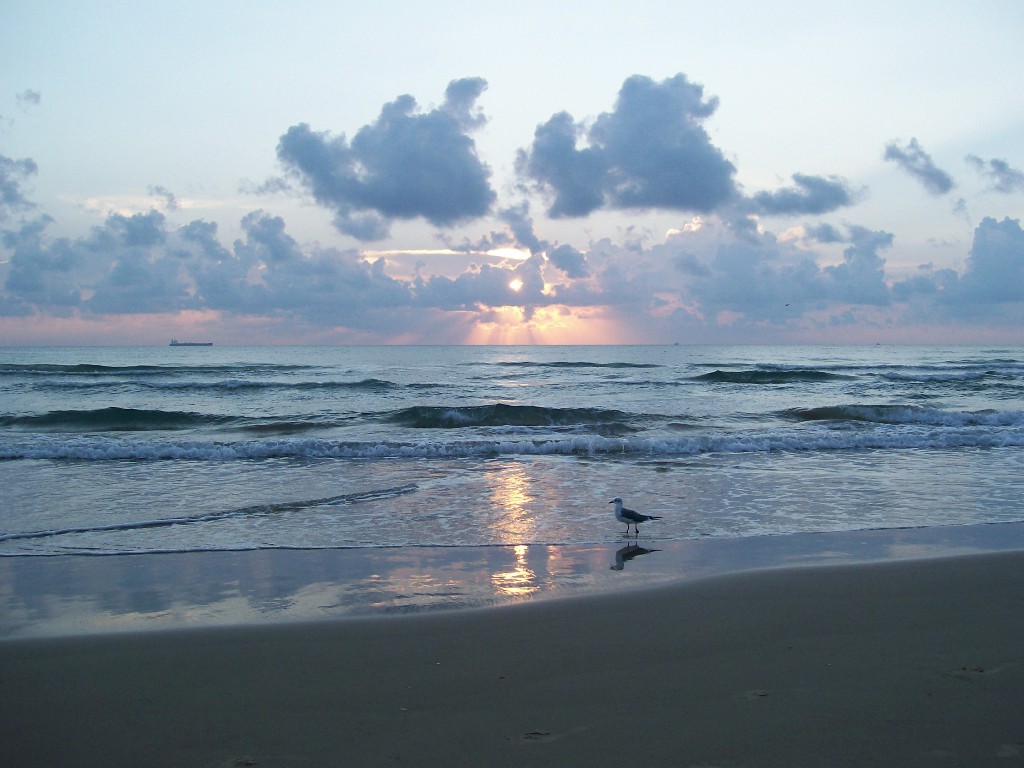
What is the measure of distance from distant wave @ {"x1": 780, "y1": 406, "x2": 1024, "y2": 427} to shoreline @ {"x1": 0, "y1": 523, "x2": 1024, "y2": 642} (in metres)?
14.6

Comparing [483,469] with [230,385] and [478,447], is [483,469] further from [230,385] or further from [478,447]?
[230,385]

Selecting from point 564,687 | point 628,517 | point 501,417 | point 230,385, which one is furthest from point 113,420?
point 564,687

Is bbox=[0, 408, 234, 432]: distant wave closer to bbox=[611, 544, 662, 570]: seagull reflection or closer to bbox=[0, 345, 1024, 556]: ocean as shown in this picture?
bbox=[0, 345, 1024, 556]: ocean

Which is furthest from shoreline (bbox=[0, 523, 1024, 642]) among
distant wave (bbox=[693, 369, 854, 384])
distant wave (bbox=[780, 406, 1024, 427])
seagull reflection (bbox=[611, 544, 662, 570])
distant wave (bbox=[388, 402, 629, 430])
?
distant wave (bbox=[693, 369, 854, 384])

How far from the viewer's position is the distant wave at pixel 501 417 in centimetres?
2409

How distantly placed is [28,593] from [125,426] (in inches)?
782

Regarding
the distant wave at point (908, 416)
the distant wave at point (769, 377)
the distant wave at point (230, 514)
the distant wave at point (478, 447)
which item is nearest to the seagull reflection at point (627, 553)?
the distant wave at point (230, 514)

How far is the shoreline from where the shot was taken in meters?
6.08

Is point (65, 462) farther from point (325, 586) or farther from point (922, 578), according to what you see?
point (922, 578)

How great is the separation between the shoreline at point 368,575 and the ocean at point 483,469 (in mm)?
439

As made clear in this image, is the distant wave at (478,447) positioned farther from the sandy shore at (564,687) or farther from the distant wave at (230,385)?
the distant wave at (230,385)

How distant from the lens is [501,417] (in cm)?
2506

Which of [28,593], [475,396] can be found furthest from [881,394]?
[28,593]

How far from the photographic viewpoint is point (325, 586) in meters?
6.84
